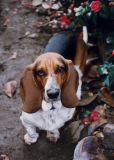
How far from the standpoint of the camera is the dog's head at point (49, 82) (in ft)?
12.1

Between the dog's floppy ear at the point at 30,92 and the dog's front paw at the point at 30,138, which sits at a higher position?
the dog's floppy ear at the point at 30,92

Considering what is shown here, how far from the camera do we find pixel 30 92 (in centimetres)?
389

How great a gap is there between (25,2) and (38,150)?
259cm

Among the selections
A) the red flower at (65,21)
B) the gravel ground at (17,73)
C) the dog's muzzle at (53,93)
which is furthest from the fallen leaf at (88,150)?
the red flower at (65,21)

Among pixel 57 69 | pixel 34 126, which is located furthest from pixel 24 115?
pixel 57 69

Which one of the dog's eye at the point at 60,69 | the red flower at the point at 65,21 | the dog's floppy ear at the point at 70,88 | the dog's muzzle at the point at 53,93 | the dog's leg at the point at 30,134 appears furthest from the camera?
the red flower at the point at 65,21

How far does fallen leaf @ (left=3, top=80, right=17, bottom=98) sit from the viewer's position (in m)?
4.89

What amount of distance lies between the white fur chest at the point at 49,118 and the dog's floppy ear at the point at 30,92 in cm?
18

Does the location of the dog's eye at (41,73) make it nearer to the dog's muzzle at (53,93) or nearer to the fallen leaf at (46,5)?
the dog's muzzle at (53,93)

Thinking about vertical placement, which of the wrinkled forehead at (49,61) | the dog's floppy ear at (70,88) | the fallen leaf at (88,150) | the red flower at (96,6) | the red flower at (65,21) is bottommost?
the fallen leaf at (88,150)

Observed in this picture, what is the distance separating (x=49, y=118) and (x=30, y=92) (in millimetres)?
433

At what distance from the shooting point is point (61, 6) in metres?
5.96

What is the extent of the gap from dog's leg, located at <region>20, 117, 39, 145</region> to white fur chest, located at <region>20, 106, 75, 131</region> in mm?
42

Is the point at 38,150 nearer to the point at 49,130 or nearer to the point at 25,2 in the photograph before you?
the point at 49,130
